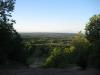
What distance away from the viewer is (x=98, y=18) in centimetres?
5569

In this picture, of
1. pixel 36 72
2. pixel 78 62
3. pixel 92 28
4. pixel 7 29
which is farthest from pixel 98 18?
pixel 36 72

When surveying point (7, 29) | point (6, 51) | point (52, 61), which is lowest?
point (52, 61)

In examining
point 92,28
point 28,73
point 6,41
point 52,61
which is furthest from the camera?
point 92,28

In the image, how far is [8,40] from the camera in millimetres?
26047

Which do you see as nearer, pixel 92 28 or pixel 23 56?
pixel 23 56

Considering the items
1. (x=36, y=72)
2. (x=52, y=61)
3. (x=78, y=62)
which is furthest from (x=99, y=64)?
(x=52, y=61)

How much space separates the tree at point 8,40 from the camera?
82.3 feet

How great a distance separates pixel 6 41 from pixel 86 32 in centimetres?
3235

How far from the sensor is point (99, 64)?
21234mm

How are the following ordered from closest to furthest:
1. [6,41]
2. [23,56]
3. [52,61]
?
[6,41] < [23,56] < [52,61]

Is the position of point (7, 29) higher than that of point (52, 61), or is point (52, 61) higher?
point (7, 29)

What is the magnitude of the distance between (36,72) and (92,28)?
38.3 m

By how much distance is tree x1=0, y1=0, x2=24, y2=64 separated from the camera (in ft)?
82.3

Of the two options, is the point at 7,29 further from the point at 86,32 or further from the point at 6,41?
the point at 86,32
